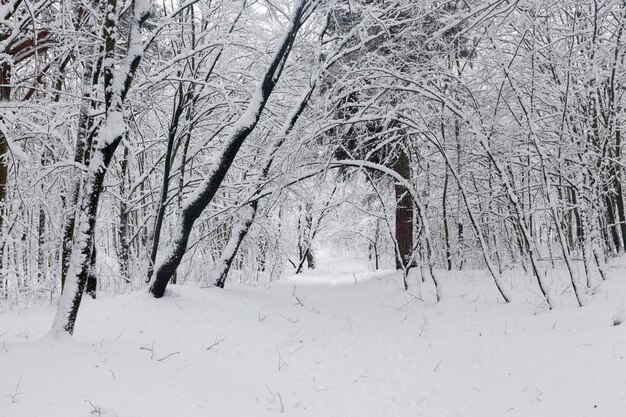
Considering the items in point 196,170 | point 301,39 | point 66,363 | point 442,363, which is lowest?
point 442,363

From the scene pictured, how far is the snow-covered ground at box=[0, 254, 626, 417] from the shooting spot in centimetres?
346

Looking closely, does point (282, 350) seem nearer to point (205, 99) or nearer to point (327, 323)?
point (327, 323)

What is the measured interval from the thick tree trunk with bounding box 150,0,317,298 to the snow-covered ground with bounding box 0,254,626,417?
766mm

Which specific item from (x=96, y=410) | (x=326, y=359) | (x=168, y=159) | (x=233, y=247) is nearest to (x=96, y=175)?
(x=96, y=410)

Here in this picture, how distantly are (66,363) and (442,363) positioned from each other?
13.0 feet

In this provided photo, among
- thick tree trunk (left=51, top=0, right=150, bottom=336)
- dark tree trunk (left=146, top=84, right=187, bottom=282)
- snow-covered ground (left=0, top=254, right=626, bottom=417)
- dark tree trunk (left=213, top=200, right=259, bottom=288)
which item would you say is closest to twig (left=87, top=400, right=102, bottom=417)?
snow-covered ground (left=0, top=254, right=626, bottom=417)

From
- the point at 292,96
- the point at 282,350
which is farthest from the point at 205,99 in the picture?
the point at 282,350

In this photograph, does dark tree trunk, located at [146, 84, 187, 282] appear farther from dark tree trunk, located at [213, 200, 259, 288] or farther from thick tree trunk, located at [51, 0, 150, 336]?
thick tree trunk, located at [51, 0, 150, 336]

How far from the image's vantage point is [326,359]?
5.75 m

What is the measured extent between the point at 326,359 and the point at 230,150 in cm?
349

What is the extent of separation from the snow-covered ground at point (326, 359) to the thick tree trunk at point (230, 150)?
2.51ft

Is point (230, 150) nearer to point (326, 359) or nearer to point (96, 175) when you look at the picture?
point (96, 175)

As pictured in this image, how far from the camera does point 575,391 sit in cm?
351

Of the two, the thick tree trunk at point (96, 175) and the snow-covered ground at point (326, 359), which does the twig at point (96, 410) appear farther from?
the thick tree trunk at point (96, 175)
